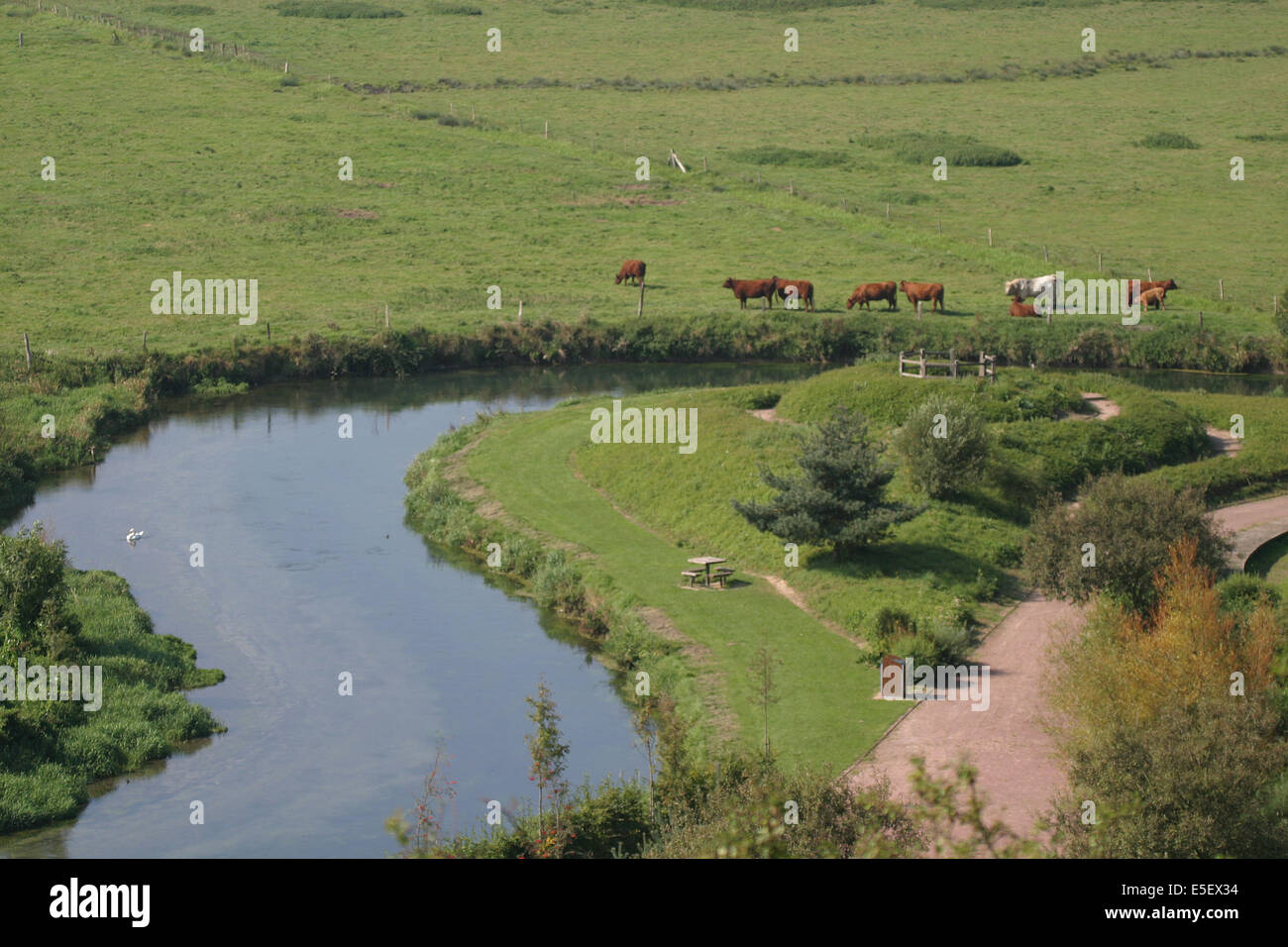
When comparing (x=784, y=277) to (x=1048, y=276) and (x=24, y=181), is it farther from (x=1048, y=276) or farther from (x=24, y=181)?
(x=24, y=181)

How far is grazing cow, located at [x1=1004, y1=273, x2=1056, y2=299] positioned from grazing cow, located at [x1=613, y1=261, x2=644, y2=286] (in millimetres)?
17137

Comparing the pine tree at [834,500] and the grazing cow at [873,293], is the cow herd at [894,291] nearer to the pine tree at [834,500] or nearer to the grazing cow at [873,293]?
the grazing cow at [873,293]

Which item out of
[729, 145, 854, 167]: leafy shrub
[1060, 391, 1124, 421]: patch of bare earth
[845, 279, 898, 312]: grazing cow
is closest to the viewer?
[1060, 391, 1124, 421]: patch of bare earth

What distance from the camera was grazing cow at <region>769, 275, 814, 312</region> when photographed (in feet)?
207

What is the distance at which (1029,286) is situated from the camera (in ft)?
210

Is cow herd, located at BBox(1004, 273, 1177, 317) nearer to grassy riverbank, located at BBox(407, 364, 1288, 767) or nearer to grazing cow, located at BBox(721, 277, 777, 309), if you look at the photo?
grazing cow, located at BBox(721, 277, 777, 309)

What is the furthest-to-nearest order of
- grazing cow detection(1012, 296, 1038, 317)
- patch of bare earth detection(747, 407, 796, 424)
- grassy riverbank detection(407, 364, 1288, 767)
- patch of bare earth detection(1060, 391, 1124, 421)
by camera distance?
1. grazing cow detection(1012, 296, 1038, 317)
2. patch of bare earth detection(747, 407, 796, 424)
3. patch of bare earth detection(1060, 391, 1124, 421)
4. grassy riverbank detection(407, 364, 1288, 767)

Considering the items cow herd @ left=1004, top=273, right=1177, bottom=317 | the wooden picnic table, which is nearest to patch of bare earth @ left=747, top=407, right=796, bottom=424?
the wooden picnic table

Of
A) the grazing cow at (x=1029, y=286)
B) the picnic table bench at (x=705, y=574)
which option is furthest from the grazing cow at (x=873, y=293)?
the picnic table bench at (x=705, y=574)

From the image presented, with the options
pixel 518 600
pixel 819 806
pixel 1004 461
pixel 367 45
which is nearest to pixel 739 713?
pixel 819 806

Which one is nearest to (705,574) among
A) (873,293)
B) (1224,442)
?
(1224,442)

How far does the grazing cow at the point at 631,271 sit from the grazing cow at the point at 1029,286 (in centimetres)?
1714

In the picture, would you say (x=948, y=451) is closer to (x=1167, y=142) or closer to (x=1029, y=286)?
(x=1029, y=286)
